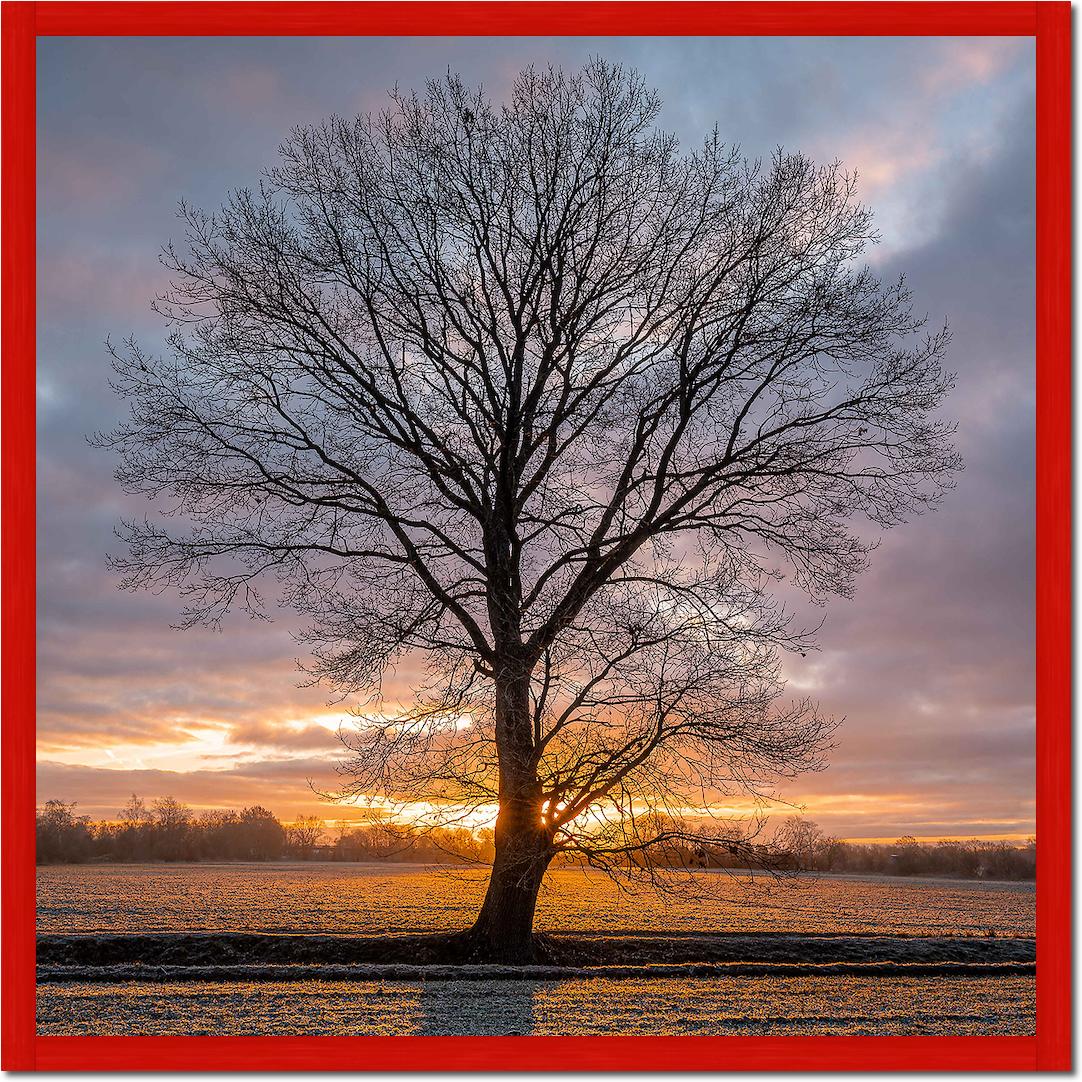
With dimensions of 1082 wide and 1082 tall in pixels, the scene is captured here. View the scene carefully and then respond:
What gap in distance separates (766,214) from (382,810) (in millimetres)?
11198

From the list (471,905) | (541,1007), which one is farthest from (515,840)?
(471,905)

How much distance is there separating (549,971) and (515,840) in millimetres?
2017

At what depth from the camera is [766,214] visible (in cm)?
1588

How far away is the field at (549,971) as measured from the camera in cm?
1152

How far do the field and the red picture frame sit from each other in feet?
4.12

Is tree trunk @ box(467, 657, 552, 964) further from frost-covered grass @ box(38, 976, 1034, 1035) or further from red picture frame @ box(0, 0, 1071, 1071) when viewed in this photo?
red picture frame @ box(0, 0, 1071, 1071)
